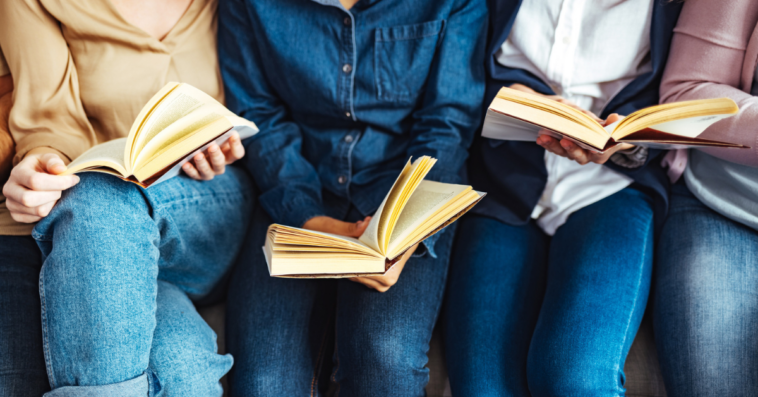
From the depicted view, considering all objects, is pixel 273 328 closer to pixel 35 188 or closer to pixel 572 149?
pixel 35 188

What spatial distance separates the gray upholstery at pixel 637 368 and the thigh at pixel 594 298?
4.0 inches

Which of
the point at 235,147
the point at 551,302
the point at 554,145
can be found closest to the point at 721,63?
the point at 554,145

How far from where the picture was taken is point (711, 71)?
1.07m

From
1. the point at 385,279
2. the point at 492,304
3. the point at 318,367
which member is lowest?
the point at 318,367

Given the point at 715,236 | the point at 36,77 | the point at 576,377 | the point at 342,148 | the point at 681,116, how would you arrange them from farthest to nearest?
the point at 342,148 → the point at 36,77 → the point at 715,236 → the point at 576,377 → the point at 681,116

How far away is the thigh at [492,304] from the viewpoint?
106 centimetres

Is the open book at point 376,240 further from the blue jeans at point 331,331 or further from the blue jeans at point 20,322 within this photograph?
the blue jeans at point 20,322

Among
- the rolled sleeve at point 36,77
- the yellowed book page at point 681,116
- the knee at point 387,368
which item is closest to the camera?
the yellowed book page at point 681,116

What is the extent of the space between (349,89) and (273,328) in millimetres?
592

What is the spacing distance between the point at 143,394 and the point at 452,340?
63 centimetres

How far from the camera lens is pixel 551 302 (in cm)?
110

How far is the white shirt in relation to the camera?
3.71 ft

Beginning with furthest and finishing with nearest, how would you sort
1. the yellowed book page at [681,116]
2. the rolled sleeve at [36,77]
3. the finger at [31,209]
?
1. the rolled sleeve at [36,77]
2. the finger at [31,209]
3. the yellowed book page at [681,116]

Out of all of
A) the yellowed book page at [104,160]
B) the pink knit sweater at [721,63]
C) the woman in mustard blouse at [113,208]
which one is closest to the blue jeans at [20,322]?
the woman in mustard blouse at [113,208]
